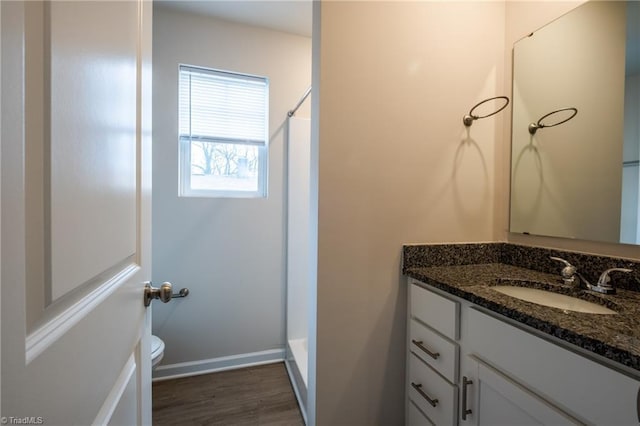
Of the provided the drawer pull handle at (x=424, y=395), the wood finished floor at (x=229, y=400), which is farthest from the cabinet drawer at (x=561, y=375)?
the wood finished floor at (x=229, y=400)

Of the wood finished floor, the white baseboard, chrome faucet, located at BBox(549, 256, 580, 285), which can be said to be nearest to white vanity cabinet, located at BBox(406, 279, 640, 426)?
chrome faucet, located at BBox(549, 256, 580, 285)

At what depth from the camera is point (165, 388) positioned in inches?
73.2

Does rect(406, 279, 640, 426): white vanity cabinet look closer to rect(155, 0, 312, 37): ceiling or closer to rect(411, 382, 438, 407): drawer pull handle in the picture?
rect(411, 382, 438, 407): drawer pull handle

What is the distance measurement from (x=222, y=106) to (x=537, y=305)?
221 centimetres

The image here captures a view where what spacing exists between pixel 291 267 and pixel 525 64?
1.89 metres

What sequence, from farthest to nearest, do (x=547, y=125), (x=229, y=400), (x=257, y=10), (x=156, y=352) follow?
(x=257, y=10)
(x=229, y=400)
(x=156, y=352)
(x=547, y=125)

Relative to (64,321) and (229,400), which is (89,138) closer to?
(64,321)

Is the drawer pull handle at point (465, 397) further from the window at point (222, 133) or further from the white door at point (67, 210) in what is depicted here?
the window at point (222, 133)

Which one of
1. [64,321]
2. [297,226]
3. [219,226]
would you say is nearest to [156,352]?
[219,226]

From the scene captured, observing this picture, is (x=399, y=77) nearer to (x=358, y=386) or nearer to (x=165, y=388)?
(x=358, y=386)

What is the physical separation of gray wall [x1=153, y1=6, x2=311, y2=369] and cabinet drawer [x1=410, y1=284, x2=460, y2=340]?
123 cm

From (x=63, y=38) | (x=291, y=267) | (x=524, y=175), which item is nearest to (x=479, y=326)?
(x=524, y=175)

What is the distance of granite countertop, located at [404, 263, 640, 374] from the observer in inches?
24.3

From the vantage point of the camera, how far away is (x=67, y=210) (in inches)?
14.0
